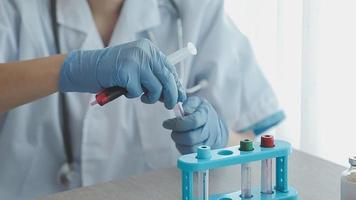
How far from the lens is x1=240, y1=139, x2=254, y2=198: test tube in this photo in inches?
29.0

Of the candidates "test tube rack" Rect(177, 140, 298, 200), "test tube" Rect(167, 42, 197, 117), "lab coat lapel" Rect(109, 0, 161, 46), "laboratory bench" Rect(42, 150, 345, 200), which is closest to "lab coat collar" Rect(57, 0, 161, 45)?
"lab coat lapel" Rect(109, 0, 161, 46)

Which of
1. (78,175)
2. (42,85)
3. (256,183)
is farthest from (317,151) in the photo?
(42,85)

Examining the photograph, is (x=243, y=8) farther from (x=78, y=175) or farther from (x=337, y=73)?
(x=78, y=175)

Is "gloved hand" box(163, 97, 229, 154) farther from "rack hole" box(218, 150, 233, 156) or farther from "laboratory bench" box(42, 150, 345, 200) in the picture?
"rack hole" box(218, 150, 233, 156)

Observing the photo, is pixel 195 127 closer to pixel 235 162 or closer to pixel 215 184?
pixel 215 184

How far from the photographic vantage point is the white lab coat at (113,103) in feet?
Result: 3.55

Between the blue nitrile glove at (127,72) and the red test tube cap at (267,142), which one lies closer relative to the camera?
the red test tube cap at (267,142)

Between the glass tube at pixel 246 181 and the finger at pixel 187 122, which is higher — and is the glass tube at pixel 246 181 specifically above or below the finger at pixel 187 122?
below

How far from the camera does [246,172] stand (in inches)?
29.4

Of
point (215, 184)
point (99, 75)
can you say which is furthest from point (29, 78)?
point (215, 184)

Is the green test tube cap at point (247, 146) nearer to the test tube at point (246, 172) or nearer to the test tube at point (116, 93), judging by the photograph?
the test tube at point (246, 172)

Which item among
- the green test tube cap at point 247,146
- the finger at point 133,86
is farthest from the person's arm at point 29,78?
the green test tube cap at point 247,146

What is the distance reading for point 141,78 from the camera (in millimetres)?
863

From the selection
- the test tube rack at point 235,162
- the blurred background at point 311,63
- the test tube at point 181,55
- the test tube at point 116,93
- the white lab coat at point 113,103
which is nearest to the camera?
the test tube rack at point 235,162
